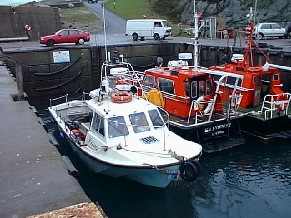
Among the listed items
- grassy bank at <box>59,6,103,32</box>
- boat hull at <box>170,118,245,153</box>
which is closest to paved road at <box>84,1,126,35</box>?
grassy bank at <box>59,6,103,32</box>

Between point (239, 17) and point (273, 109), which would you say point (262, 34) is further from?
point (273, 109)

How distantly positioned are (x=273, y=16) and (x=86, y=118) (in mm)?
27942

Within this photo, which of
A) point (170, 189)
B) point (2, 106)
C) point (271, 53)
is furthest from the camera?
point (271, 53)

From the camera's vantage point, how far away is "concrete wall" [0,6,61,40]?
92.5 ft

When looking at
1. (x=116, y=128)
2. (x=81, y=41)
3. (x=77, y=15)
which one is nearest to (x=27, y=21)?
(x=81, y=41)

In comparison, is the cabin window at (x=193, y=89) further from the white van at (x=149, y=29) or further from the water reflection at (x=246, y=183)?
the white van at (x=149, y=29)

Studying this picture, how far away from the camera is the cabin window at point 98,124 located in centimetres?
986

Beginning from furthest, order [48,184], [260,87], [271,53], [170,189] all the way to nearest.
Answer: [271,53], [260,87], [170,189], [48,184]

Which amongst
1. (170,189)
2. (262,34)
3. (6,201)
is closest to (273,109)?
(170,189)

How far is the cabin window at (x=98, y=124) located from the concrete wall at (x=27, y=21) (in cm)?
2115

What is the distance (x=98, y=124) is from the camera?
10086 millimetres

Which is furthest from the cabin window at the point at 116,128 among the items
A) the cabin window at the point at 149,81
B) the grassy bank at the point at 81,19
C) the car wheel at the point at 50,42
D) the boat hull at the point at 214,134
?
the grassy bank at the point at 81,19

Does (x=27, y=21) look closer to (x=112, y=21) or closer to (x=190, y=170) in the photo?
(x=112, y=21)

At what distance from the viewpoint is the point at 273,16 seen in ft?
114
